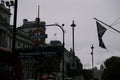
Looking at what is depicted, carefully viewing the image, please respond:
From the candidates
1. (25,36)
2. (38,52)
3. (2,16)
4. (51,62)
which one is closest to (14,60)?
(38,52)

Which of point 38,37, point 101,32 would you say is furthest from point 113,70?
point 38,37

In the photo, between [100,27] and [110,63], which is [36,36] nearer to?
[100,27]

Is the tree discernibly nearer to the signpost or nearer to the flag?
the flag

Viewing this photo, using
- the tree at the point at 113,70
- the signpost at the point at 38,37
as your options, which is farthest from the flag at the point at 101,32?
the tree at the point at 113,70

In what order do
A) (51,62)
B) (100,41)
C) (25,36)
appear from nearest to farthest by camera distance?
1. (100,41)
2. (51,62)
3. (25,36)

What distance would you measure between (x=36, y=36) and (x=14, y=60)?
A: 3.58 meters

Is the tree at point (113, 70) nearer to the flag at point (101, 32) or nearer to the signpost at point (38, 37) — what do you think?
the flag at point (101, 32)

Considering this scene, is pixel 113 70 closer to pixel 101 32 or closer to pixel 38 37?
pixel 101 32

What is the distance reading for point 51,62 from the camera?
2564 inches

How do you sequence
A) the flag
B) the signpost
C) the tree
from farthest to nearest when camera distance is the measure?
1. the tree
2. the flag
3. the signpost

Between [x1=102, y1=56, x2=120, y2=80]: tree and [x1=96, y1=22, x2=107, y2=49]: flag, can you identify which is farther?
[x1=102, y1=56, x2=120, y2=80]: tree

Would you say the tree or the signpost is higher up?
the signpost

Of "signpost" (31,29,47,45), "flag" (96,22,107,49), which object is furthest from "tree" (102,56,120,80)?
"signpost" (31,29,47,45)

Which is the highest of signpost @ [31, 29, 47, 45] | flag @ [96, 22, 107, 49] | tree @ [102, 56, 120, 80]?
flag @ [96, 22, 107, 49]
